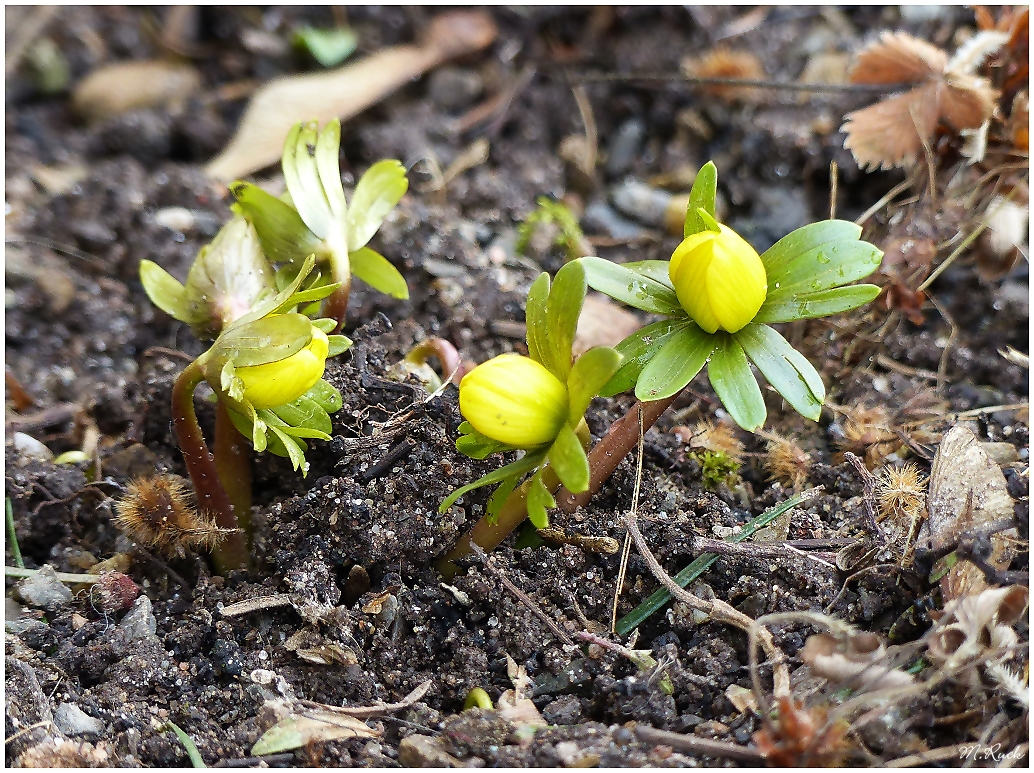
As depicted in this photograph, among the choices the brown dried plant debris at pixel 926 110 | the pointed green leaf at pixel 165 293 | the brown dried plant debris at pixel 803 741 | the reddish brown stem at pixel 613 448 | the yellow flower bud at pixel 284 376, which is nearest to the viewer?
the brown dried plant debris at pixel 803 741

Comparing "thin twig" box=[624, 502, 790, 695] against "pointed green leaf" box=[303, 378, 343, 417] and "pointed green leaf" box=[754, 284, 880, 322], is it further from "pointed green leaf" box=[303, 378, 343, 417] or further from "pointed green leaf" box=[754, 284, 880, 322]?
"pointed green leaf" box=[303, 378, 343, 417]

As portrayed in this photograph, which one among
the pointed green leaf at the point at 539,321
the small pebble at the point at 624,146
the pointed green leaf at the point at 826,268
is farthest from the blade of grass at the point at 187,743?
the small pebble at the point at 624,146

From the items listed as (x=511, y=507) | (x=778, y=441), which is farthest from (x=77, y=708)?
(x=778, y=441)

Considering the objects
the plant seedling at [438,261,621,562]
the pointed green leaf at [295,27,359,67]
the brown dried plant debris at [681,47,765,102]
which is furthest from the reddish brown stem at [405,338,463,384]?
the pointed green leaf at [295,27,359,67]

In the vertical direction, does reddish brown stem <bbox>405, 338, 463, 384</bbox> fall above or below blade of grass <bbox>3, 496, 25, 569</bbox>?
above

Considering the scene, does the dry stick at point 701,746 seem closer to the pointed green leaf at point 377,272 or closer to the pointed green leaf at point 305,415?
the pointed green leaf at point 305,415
